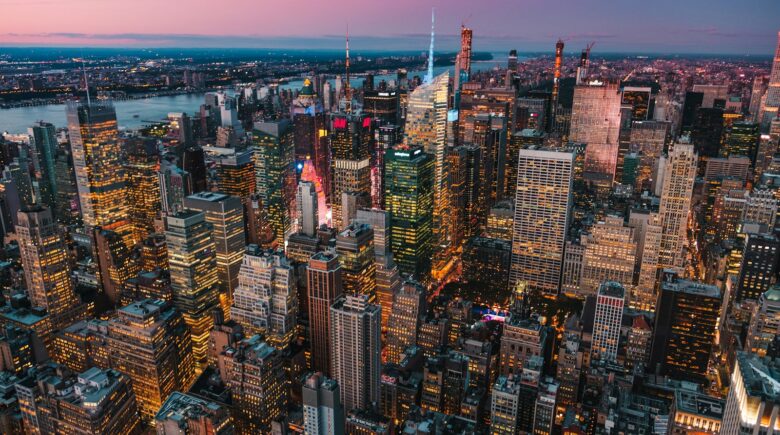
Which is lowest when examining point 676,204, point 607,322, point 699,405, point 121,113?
point 607,322

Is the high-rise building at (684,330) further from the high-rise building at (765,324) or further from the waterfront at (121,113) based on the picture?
the waterfront at (121,113)

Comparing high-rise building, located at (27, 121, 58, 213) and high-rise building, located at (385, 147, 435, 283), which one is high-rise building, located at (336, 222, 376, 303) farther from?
high-rise building, located at (27, 121, 58, 213)

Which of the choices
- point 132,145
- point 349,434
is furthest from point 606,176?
point 132,145

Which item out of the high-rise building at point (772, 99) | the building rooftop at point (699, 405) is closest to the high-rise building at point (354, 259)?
the building rooftop at point (699, 405)

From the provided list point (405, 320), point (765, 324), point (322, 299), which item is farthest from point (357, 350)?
point (765, 324)

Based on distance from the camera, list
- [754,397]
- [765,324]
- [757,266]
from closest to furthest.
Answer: [754,397]
[765,324]
[757,266]

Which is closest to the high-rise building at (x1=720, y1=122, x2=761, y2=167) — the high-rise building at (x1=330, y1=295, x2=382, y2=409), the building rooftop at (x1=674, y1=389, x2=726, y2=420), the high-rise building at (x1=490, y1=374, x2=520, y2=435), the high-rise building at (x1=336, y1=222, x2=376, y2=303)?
the high-rise building at (x1=336, y1=222, x2=376, y2=303)

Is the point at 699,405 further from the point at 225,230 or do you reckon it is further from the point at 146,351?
the point at 225,230
